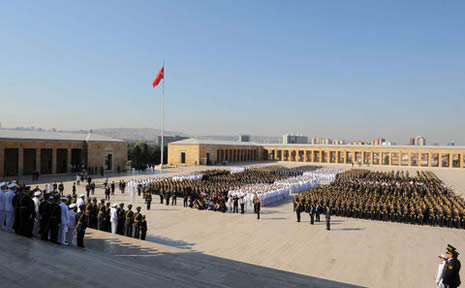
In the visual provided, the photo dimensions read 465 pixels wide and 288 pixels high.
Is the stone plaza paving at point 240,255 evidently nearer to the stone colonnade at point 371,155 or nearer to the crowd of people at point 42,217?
the crowd of people at point 42,217

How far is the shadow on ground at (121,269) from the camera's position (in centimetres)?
532

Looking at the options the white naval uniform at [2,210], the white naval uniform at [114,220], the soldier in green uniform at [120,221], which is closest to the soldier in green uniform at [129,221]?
the soldier in green uniform at [120,221]

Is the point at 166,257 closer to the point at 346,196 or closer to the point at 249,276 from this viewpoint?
the point at 249,276

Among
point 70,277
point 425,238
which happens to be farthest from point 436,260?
point 70,277

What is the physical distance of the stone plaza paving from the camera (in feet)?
18.9

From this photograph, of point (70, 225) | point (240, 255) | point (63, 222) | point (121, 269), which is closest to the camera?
point (121, 269)

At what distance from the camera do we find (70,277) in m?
5.37

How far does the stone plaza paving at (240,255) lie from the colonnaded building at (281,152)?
113ft

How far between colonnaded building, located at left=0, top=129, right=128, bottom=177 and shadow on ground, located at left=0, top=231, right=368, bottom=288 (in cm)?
2187

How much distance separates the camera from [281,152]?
212 ft

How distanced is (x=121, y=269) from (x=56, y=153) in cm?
2801

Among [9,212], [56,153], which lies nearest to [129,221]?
[9,212]

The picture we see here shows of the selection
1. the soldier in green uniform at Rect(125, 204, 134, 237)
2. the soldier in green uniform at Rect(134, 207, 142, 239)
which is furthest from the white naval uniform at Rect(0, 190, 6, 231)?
the soldier in green uniform at Rect(134, 207, 142, 239)

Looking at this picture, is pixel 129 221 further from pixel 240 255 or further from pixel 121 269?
pixel 121 269
